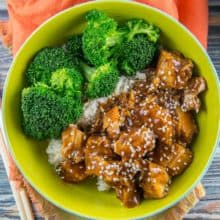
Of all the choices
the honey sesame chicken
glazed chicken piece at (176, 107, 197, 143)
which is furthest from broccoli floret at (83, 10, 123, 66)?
glazed chicken piece at (176, 107, 197, 143)

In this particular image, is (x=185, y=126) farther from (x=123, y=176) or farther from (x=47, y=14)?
(x=47, y=14)

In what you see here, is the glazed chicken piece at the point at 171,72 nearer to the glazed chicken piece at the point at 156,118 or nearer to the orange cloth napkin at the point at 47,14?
the glazed chicken piece at the point at 156,118

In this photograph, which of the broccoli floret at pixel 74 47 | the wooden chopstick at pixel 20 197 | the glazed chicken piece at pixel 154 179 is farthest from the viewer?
the wooden chopstick at pixel 20 197

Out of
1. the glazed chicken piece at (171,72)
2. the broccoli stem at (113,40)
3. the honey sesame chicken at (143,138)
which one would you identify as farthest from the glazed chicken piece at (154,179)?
the broccoli stem at (113,40)

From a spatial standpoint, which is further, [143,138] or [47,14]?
[47,14]

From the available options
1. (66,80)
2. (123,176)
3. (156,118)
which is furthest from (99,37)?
(123,176)
